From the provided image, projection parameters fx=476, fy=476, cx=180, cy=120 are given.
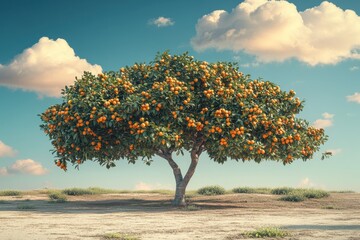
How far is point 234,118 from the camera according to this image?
21047 mm

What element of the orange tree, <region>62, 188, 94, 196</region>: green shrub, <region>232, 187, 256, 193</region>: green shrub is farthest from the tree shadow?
<region>232, 187, 256, 193</region>: green shrub

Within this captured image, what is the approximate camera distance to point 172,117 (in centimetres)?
2061

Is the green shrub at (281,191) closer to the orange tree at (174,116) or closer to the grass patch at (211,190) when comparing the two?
the grass patch at (211,190)

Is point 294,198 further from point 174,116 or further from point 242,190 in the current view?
point 174,116

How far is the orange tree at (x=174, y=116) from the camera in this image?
20.3 meters

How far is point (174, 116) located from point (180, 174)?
5.51 metres

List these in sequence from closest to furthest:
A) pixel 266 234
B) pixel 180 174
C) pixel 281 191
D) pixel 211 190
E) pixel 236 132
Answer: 1. pixel 266 234
2. pixel 236 132
3. pixel 180 174
4. pixel 211 190
5. pixel 281 191

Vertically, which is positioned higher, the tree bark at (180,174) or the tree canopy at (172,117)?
the tree canopy at (172,117)

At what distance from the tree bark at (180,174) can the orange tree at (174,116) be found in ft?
0.40

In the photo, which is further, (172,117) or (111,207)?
(111,207)

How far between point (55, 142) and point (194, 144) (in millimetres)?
6695

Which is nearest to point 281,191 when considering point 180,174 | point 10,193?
point 180,174

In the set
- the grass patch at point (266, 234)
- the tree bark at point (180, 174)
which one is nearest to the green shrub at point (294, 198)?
the tree bark at point (180, 174)

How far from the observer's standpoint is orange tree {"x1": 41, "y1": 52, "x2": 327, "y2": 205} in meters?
20.3
